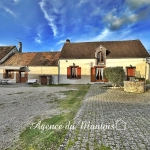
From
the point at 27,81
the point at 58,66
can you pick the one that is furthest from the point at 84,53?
the point at 27,81

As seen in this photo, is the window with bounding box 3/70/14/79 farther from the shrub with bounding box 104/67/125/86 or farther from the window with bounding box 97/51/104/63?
the shrub with bounding box 104/67/125/86

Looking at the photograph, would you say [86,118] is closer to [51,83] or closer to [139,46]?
[51,83]

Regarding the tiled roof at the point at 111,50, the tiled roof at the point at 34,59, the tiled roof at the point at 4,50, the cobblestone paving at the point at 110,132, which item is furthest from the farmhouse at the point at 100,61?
the cobblestone paving at the point at 110,132

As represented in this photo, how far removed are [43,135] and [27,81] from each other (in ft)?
70.0

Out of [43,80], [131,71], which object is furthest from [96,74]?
[43,80]

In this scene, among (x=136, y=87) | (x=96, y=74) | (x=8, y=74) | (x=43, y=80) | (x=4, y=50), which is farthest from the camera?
(x=4, y=50)

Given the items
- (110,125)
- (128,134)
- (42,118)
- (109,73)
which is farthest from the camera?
(109,73)

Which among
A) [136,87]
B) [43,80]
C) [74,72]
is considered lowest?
[136,87]

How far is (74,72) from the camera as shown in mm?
24109

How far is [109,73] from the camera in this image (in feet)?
53.3

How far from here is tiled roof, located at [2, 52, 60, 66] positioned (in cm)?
2566

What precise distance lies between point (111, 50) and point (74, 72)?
705 centimetres

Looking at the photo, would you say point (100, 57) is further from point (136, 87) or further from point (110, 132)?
point (110, 132)

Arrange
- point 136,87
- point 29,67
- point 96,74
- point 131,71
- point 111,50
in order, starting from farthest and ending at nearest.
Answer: point 29,67 < point 111,50 < point 96,74 < point 131,71 < point 136,87
